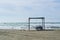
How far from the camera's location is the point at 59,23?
A: 104 ft

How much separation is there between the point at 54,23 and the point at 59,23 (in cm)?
98

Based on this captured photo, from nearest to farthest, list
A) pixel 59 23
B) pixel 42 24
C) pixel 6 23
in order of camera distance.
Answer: pixel 42 24 < pixel 59 23 < pixel 6 23

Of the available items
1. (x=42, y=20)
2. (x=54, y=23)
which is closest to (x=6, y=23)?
(x=54, y=23)

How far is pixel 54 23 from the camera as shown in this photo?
105ft

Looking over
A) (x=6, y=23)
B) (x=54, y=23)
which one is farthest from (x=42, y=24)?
(x=6, y=23)

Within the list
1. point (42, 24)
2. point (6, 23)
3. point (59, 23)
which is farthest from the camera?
point (6, 23)

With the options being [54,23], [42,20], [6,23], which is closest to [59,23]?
[54,23]

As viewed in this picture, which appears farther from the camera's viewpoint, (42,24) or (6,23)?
(6,23)

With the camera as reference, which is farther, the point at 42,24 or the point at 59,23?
the point at 59,23

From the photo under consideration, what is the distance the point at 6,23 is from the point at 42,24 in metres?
16.1

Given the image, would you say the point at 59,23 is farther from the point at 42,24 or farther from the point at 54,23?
the point at 42,24

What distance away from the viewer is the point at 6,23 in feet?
124

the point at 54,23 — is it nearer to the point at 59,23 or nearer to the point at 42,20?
the point at 59,23

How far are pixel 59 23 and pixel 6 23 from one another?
41.8 ft
